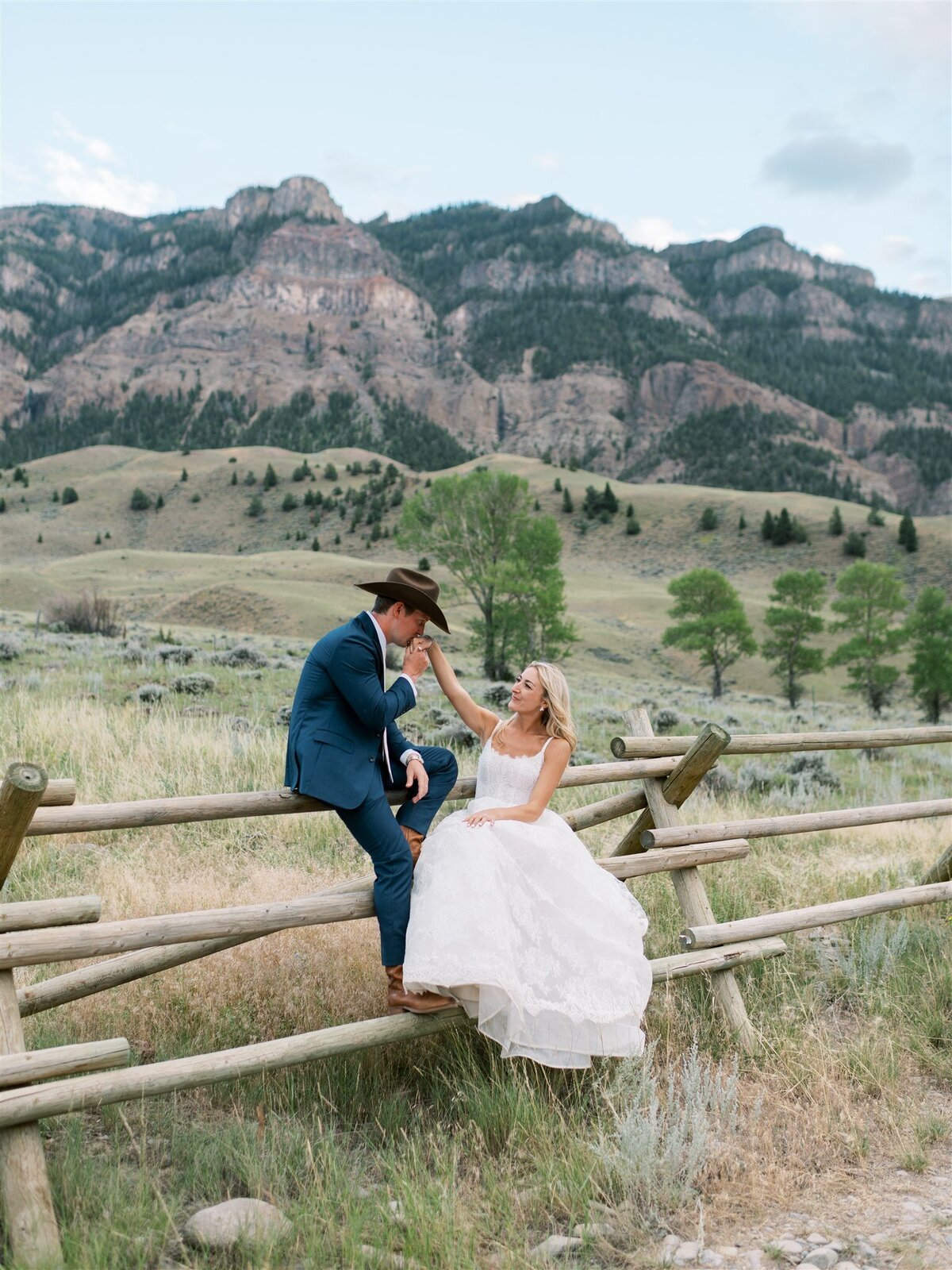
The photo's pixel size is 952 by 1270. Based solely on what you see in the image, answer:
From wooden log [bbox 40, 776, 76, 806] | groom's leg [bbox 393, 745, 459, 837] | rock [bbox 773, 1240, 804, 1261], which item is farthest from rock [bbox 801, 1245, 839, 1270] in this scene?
wooden log [bbox 40, 776, 76, 806]

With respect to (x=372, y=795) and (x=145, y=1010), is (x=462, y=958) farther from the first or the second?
(x=145, y=1010)

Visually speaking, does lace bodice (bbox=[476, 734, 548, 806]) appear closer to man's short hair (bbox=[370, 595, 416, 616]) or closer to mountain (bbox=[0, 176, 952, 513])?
man's short hair (bbox=[370, 595, 416, 616])

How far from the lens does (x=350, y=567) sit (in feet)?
199

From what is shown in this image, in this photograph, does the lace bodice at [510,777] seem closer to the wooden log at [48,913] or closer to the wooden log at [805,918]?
the wooden log at [805,918]

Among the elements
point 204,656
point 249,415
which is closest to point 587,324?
point 249,415

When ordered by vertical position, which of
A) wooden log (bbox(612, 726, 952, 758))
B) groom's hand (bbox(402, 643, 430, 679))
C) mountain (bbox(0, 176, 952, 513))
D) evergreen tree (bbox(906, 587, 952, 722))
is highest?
mountain (bbox(0, 176, 952, 513))

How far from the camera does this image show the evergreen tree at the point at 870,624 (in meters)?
37.5

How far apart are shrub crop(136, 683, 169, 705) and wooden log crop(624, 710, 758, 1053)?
8.22 m

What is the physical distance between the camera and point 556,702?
4.26 m

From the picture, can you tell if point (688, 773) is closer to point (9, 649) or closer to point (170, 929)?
point (170, 929)

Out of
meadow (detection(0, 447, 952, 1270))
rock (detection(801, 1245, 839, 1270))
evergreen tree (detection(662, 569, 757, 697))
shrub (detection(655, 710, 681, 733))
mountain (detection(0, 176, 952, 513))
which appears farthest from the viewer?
mountain (detection(0, 176, 952, 513))

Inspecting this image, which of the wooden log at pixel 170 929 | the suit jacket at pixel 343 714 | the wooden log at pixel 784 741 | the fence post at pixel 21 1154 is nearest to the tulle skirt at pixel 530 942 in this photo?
the wooden log at pixel 170 929

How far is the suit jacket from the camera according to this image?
146 inches

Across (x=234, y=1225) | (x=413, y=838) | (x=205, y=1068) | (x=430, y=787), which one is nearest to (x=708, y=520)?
(x=430, y=787)
